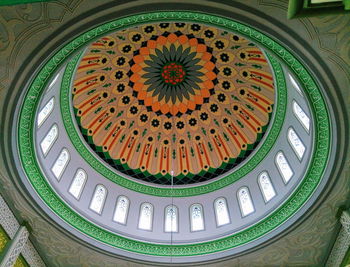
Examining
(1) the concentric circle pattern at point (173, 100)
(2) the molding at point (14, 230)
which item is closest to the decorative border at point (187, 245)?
(2) the molding at point (14, 230)

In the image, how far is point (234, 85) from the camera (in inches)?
446

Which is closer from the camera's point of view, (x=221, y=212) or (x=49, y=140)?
(x=49, y=140)

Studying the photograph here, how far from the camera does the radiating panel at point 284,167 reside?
8.95 meters

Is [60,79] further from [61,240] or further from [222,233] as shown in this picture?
[222,233]

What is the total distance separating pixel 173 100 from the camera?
1212cm

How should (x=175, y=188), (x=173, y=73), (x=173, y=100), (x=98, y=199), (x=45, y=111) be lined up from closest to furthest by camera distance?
(x=45, y=111) → (x=98, y=199) → (x=175, y=188) → (x=173, y=73) → (x=173, y=100)

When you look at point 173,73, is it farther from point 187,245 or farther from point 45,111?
point 187,245

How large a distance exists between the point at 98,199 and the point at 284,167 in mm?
5636

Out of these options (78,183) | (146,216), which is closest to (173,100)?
(146,216)

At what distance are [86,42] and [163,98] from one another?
6.21 m

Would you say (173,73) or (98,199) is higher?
(173,73)

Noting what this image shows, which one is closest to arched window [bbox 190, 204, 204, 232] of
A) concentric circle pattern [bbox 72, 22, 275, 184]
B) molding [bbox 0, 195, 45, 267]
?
concentric circle pattern [bbox 72, 22, 275, 184]

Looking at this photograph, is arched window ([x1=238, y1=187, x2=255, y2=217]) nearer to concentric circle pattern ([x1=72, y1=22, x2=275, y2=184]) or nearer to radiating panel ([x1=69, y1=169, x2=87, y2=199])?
concentric circle pattern ([x1=72, y1=22, x2=275, y2=184])

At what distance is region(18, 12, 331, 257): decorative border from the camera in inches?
229
